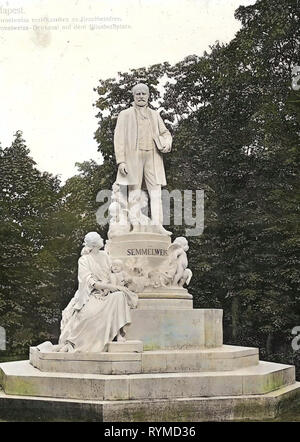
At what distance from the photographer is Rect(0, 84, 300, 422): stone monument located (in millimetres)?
8883

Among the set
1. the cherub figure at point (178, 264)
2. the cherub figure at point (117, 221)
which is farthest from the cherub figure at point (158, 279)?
the cherub figure at point (117, 221)

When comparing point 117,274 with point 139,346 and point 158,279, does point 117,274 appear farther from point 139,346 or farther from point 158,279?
point 139,346

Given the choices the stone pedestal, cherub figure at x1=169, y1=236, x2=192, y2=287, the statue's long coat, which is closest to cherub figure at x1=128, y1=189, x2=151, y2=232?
the statue's long coat

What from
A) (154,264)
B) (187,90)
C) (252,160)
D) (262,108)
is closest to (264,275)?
(252,160)

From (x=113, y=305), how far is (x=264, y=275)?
1183 centimetres

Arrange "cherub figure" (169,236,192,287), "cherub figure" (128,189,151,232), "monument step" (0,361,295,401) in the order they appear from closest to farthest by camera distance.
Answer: "monument step" (0,361,295,401), "cherub figure" (169,236,192,287), "cherub figure" (128,189,151,232)

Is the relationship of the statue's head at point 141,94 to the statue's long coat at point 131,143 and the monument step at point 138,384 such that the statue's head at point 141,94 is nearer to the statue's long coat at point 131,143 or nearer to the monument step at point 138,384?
the statue's long coat at point 131,143

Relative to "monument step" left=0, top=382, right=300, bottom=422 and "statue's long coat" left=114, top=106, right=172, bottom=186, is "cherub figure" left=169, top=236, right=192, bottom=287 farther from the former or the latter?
"monument step" left=0, top=382, right=300, bottom=422

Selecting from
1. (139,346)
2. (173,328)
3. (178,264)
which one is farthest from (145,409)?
(178,264)

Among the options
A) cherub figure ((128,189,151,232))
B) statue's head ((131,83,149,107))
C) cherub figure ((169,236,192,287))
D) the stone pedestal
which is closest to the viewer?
the stone pedestal

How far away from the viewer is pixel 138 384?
8898mm

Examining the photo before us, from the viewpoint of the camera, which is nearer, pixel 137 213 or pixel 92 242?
pixel 92 242

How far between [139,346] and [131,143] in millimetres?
3900

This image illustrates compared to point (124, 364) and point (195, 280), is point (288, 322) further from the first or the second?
point (124, 364)
